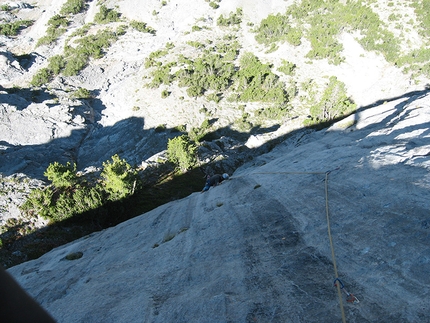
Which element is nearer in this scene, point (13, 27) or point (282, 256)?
point (282, 256)

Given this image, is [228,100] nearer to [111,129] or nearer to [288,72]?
[288,72]

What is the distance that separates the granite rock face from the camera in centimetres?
725

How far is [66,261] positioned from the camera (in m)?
16.5

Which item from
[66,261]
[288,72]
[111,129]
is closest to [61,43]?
[111,129]

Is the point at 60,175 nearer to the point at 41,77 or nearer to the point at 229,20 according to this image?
the point at 41,77

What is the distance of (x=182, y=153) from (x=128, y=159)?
55.8 ft

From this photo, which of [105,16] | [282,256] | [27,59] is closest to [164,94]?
[27,59]

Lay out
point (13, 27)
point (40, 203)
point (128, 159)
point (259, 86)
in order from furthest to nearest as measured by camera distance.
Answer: point (13, 27) → point (259, 86) → point (128, 159) → point (40, 203)

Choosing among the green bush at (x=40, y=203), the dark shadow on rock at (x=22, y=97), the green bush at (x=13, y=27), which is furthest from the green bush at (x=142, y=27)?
the green bush at (x=40, y=203)

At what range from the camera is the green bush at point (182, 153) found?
118 ft

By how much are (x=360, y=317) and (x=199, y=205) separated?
43.0ft

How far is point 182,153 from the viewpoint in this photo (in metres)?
35.8

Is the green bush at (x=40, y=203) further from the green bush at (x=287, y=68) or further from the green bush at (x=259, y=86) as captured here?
the green bush at (x=287, y=68)

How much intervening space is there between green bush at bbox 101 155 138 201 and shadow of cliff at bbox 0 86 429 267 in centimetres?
106
